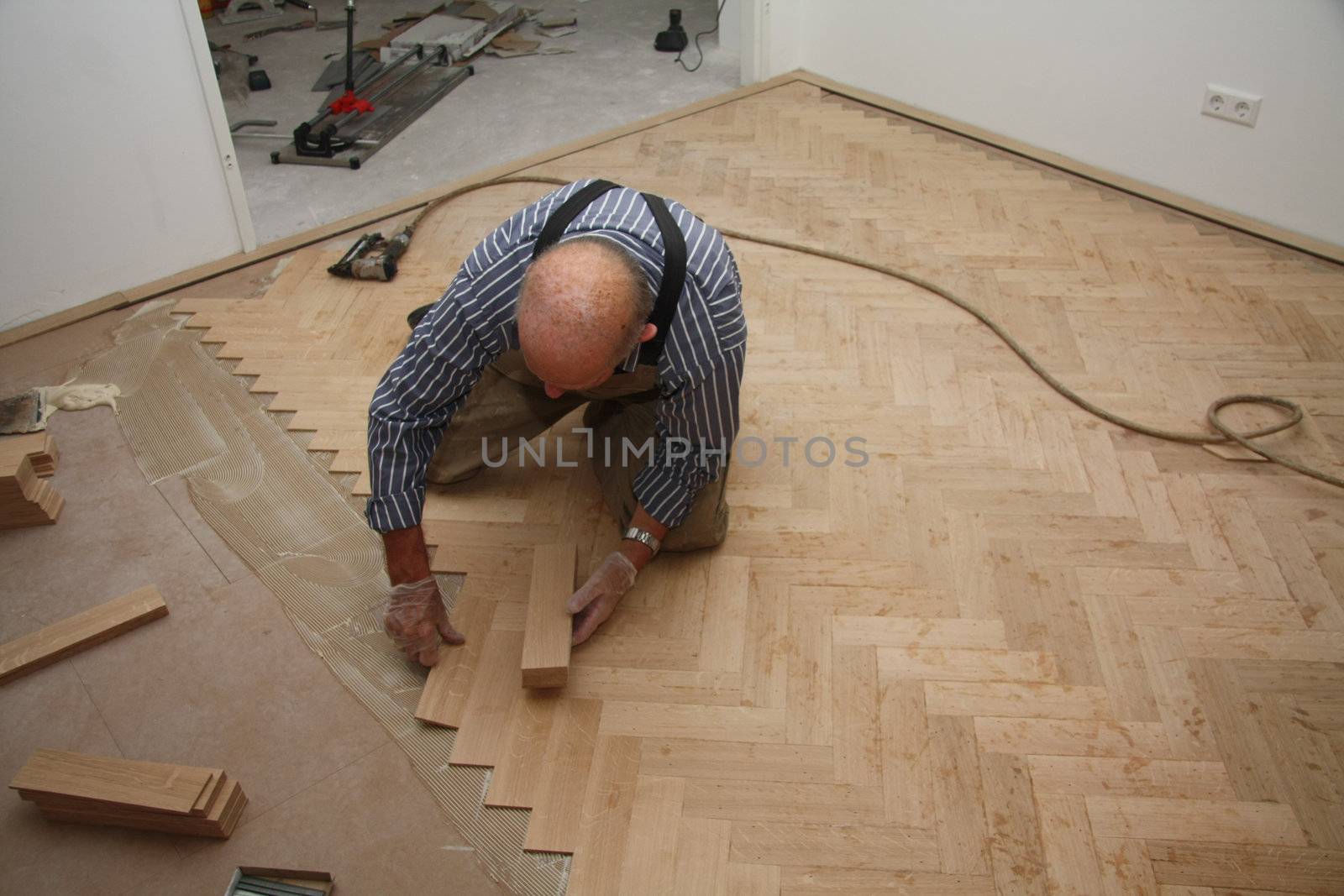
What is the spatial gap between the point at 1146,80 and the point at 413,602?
3.03 metres

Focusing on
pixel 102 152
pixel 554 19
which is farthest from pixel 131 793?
pixel 554 19

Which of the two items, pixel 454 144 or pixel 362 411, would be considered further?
pixel 454 144

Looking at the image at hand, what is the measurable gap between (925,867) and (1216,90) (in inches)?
111

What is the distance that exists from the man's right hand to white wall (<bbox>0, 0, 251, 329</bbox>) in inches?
70.8

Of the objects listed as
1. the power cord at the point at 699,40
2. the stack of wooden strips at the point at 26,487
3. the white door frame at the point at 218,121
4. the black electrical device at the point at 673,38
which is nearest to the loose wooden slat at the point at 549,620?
the stack of wooden strips at the point at 26,487

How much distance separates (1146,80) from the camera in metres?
3.53

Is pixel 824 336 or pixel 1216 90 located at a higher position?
pixel 1216 90

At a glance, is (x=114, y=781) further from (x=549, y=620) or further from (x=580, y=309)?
(x=580, y=309)

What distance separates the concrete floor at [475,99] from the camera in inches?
155

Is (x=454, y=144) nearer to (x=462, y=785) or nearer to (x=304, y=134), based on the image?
(x=304, y=134)

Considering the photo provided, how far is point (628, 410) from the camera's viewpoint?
2.41 m

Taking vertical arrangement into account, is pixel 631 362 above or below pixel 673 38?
above

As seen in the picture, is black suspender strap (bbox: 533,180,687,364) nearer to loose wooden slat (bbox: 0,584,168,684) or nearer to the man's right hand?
the man's right hand

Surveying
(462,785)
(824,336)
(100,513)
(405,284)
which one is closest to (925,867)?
(462,785)
